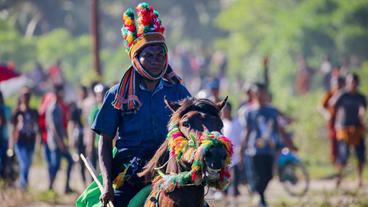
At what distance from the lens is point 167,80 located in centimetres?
886

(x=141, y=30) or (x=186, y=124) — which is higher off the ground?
(x=141, y=30)

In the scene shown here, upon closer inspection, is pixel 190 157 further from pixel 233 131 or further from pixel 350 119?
pixel 350 119

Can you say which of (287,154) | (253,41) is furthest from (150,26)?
(253,41)

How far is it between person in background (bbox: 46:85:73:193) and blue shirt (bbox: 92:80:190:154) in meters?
10.8

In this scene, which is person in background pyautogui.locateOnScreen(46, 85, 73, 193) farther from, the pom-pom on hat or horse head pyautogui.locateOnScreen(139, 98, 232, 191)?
horse head pyautogui.locateOnScreen(139, 98, 232, 191)

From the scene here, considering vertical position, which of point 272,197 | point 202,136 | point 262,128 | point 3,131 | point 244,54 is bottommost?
point 202,136

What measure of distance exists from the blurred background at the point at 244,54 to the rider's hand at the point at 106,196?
12.2m

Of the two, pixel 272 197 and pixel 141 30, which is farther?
pixel 272 197

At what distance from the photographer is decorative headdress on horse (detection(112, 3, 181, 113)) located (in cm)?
862

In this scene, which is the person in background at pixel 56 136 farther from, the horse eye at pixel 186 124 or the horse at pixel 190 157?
the horse eye at pixel 186 124

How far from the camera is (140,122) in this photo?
28.3 feet

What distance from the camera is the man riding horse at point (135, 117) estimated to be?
28.3 ft

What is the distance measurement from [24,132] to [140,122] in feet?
35.1

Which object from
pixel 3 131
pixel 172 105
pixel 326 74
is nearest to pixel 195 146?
pixel 172 105
